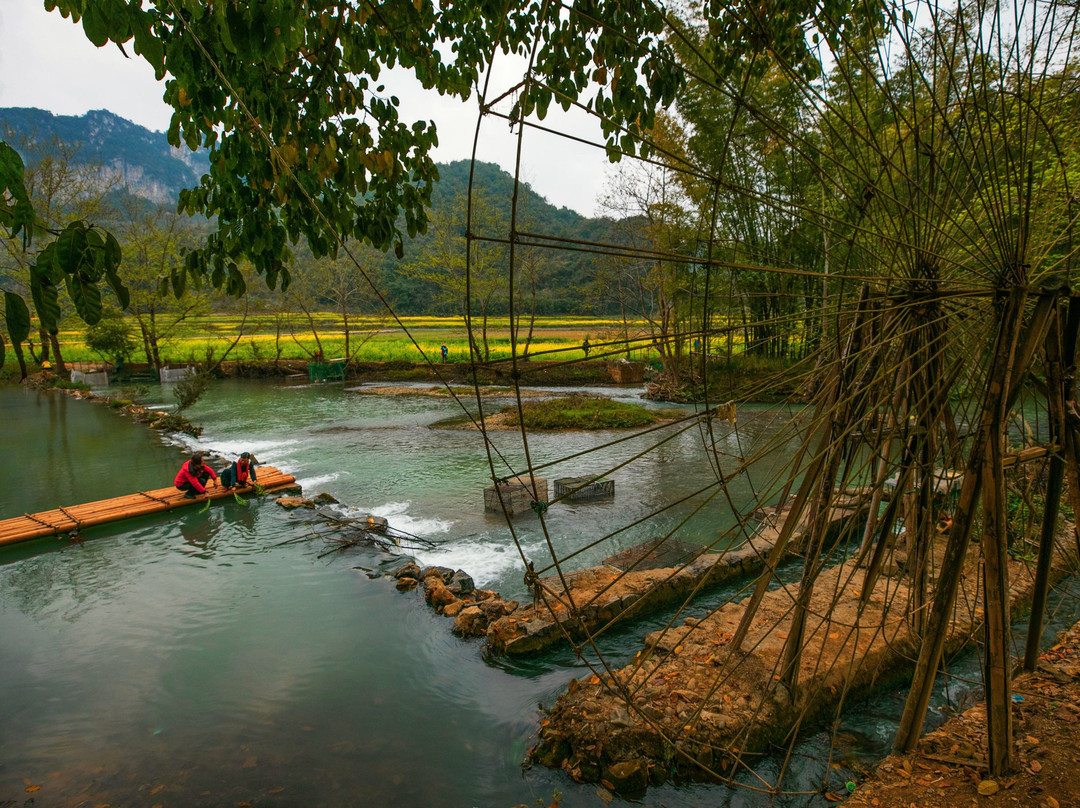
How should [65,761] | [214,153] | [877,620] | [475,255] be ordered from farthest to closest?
1. [475,255]
2. [877,620]
3. [65,761]
4. [214,153]

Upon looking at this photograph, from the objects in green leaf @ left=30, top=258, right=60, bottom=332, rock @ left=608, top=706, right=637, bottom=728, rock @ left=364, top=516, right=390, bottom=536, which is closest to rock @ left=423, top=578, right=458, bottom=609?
rock @ left=364, top=516, right=390, bottom=536

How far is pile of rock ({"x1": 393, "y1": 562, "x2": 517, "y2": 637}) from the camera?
14.7ft

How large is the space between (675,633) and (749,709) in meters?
0.78

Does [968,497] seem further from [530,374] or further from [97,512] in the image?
[530,374]

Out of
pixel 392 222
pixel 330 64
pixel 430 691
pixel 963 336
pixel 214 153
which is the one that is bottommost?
pixel 430 691

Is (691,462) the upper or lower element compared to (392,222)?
lower

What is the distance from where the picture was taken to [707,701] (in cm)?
261

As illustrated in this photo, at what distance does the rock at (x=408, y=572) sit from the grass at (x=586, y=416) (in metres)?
6.47

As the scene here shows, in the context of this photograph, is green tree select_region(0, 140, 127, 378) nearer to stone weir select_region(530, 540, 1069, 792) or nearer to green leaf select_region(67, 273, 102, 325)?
green leaf select_region(67, 273, 102, 325)

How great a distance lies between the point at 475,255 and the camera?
23719 millimetres

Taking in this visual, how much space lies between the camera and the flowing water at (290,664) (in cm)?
302

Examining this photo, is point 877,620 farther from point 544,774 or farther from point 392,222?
point 392,222


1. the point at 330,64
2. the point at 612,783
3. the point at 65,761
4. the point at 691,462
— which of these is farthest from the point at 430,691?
the point at 691,462

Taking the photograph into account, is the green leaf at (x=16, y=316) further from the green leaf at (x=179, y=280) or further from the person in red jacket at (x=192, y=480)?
the person in red jacket at (x=192, y=480)
